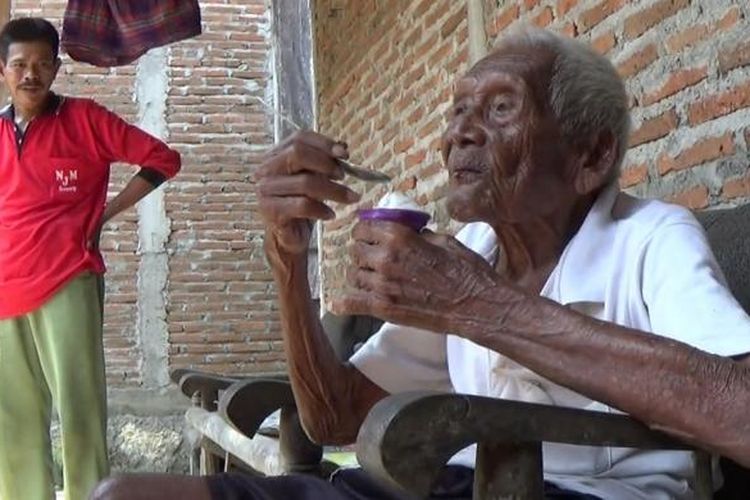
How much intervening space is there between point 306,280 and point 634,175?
1.23 meters

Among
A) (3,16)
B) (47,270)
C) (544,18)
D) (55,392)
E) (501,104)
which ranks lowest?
(55,392)

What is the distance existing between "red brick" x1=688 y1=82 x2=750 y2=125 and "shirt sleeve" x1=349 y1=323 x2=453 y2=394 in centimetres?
89

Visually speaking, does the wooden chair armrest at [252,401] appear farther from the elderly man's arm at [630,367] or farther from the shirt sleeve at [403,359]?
the elderly man's arm at [630,367]

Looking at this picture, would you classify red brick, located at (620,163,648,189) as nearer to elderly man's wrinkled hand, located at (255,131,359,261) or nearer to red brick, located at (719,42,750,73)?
red brick, located at (719,42,750,73)

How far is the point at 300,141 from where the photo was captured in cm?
165

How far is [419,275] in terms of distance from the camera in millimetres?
1452

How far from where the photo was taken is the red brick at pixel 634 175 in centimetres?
273

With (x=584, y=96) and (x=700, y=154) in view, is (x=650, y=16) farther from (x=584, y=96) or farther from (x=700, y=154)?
(x=584, y=96)

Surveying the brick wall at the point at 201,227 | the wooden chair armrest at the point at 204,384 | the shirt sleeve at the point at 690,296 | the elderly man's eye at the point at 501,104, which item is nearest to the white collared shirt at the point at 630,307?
the shirt sleeve at the point at 690,296

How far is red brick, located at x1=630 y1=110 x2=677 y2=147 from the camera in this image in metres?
2.60

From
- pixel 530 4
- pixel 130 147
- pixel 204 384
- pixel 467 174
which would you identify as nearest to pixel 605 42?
pixel 530 4

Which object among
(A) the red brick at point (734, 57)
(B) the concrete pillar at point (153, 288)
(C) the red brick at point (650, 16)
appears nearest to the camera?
(A) the red brick at point (734, 57)

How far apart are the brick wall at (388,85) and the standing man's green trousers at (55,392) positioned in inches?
56.4

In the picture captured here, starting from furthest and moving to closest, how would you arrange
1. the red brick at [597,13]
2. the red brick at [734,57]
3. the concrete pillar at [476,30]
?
the concrete pillar at [476,30] → the red brick at [597,13] → the red brick at [734,57]
